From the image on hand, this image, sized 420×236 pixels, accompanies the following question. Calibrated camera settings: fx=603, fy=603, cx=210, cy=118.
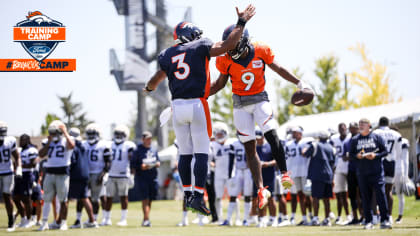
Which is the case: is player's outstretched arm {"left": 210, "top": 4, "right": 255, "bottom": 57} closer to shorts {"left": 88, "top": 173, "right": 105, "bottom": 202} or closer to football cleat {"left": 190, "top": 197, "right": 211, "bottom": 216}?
football cleat {"left": 190, "top": 197, "right": 211, "bottom": 216}

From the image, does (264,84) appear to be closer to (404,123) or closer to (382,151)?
(382,151)

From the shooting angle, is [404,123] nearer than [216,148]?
No

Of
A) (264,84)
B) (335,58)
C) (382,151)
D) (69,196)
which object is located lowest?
(69,196)

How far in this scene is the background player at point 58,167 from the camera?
48.2 ft

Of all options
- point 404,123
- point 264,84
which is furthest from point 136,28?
point 264,84

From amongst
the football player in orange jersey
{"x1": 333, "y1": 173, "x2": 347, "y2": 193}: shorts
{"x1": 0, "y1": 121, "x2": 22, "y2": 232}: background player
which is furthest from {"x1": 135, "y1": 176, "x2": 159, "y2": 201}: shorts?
the football player in orange jersey

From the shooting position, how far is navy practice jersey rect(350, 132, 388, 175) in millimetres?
12836

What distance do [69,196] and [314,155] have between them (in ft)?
21.3

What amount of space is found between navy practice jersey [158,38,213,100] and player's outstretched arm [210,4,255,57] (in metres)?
0.12

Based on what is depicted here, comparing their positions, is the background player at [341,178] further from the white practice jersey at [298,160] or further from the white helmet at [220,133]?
the white helmet at [220,133]

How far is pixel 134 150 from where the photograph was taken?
56.2 feet

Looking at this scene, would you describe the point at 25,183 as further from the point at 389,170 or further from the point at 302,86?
the point at 302,86

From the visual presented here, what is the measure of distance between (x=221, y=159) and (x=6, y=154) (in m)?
5.84

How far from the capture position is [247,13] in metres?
7.70
